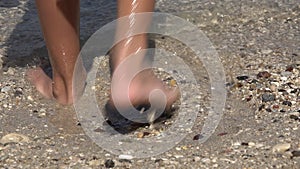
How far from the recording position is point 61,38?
2820 millimetres

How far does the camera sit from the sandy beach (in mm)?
2557

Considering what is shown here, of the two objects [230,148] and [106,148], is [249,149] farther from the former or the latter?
[106,148]

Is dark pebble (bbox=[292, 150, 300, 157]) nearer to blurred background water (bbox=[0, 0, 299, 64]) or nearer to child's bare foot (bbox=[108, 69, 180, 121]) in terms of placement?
child's bare foot (bbox=[108, 69, 180, 121])

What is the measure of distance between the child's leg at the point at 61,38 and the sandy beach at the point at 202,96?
8cm

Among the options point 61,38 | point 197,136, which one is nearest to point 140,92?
point 197,136

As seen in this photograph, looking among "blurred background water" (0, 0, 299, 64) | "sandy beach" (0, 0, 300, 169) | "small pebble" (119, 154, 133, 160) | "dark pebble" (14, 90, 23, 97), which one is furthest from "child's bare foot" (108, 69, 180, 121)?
"blurred background water" (0, 0, 299, 64)

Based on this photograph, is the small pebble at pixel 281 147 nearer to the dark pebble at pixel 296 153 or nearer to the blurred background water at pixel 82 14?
the dark pebble at pixel 296 153

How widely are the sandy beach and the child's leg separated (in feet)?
0.26

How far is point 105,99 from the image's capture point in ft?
9.85

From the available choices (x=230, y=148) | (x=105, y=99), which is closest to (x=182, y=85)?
(x=105, y=99)

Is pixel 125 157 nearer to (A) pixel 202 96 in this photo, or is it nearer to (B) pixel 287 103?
(A) pixel 202 96

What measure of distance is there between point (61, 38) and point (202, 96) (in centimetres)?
57

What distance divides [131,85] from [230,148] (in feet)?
1.34

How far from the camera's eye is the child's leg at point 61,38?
2.77 m
